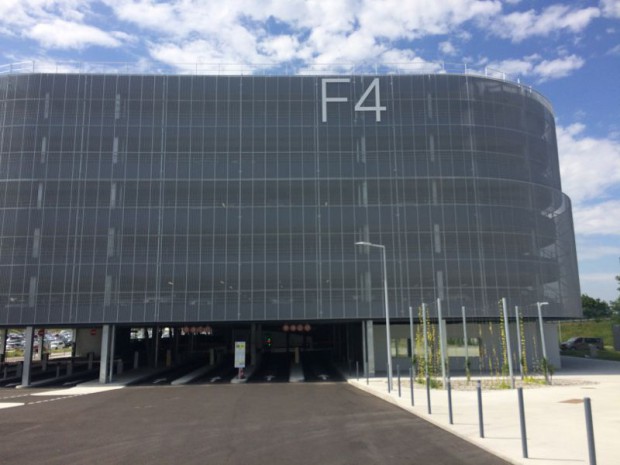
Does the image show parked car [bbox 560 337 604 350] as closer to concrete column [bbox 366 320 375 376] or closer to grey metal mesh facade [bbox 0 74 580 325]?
grey metal mesh facade [bbox 0 74 580 325]

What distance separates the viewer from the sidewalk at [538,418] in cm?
1167

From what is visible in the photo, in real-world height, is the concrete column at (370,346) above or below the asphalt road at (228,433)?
above

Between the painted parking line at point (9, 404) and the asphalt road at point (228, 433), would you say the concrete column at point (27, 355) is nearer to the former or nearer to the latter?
the painted parking line at point (9, 404)

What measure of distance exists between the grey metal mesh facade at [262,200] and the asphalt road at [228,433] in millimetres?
14659

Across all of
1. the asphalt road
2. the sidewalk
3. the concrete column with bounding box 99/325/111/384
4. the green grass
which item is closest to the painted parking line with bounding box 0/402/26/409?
the asphalt road

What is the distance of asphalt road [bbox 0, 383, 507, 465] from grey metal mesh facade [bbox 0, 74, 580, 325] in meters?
14.7

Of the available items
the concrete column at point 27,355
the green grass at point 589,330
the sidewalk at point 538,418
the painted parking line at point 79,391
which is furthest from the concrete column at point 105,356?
the green grass at point 589,330

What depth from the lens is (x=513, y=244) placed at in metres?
42.1

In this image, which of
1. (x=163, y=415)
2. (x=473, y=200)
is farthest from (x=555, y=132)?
(x=163, y=415)

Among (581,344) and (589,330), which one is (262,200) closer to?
(581,344)

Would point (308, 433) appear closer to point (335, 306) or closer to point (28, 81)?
point (335, 306)

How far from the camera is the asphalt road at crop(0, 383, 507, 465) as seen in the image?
1218 cm

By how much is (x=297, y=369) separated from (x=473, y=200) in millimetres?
21749

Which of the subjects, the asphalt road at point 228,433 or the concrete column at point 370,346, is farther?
the concrete column at point 370,346
